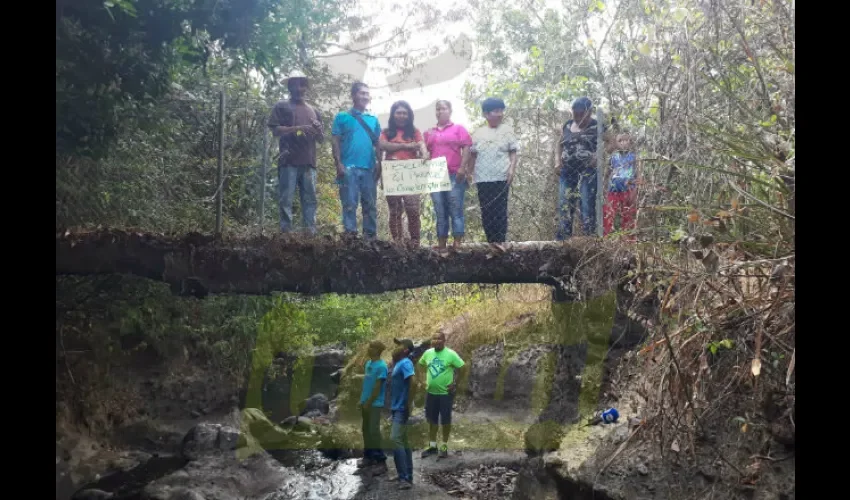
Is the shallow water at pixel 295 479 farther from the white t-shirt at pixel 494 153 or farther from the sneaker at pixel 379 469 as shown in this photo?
the white t-shirt at pixel 494 153

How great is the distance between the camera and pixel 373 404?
8.38m

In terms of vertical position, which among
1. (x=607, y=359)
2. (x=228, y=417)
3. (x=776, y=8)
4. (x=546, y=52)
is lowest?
(x=228, y=417)

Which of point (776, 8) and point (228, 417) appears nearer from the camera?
point (776, 8)

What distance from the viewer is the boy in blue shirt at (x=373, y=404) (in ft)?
26.9

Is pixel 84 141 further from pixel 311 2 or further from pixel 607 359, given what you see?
pixel 607 359

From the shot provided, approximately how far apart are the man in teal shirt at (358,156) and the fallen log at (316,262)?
0.51 metres

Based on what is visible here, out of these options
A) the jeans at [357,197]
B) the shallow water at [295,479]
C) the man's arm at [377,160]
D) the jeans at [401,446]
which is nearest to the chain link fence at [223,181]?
the jeans at [357,197]

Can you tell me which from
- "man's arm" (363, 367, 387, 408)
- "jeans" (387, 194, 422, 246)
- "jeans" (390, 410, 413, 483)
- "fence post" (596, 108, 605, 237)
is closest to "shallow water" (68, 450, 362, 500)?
"jeans" (390, 410, 413, 483)

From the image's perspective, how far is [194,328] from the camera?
1059cm

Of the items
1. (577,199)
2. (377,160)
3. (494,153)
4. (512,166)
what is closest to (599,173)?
(577,199)

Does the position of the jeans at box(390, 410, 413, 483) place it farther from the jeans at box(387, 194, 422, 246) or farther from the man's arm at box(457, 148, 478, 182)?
the man's arm at box(457, 148, 478, 182)

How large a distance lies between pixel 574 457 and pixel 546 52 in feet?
23.5
